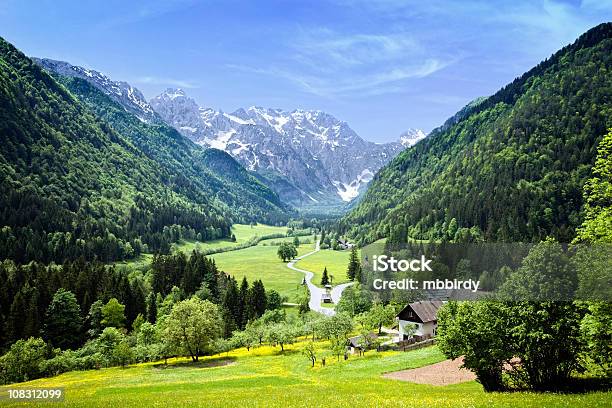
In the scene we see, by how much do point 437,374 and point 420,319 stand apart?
4214cm

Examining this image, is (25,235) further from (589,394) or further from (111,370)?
(589,394)

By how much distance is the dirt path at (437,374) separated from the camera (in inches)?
1595

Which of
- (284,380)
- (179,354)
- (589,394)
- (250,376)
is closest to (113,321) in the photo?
(179,354)

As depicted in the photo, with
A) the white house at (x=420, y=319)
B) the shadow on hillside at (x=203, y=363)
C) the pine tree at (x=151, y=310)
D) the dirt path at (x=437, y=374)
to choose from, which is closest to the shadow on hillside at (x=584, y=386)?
the dirt path at (x=437, y=374)

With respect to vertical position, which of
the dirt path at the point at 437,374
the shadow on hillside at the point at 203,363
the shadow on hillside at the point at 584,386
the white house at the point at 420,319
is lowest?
the shadow on hillside at the point at 203,363

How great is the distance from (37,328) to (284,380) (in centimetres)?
6908

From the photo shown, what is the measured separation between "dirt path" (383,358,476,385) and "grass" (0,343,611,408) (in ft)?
7.46

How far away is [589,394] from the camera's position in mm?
24328

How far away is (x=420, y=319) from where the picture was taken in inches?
3369

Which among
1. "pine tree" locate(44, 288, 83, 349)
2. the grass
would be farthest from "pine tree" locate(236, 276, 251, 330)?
"pine tree" locate(44, 288, 83, 349)

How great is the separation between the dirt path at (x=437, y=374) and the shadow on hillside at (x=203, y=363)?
38.8m

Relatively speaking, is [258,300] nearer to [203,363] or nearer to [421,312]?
[203,363]

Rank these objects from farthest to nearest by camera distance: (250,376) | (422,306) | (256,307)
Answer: (256,307) → (422,306) → (250,376)

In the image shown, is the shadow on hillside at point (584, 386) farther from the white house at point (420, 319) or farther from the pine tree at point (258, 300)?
the pine tree at point (258, 300)
